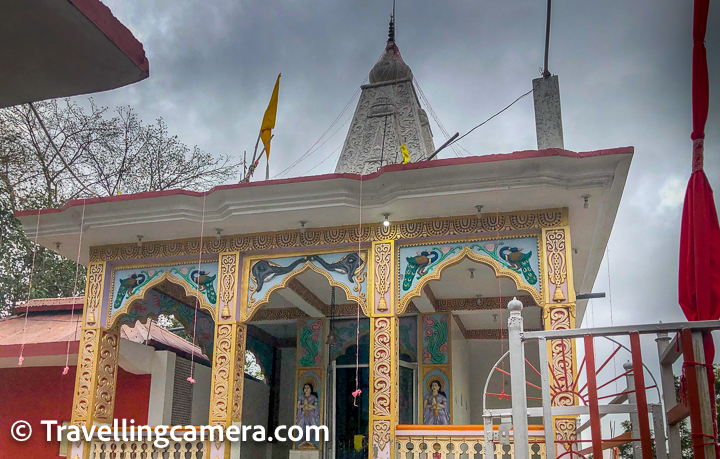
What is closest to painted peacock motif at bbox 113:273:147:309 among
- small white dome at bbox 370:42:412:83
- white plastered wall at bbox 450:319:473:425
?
white plastered wall at bbox 450:319:473:425

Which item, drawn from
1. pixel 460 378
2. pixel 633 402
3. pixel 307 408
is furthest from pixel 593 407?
pixel 460 378

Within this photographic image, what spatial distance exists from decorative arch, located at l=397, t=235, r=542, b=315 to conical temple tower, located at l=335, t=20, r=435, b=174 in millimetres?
2635

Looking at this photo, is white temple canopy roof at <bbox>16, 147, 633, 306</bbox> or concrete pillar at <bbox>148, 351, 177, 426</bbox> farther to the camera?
concrete pillar at <bbox>148, 351, 177, 426</bbox>

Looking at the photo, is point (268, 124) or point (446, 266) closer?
point (446, 266)

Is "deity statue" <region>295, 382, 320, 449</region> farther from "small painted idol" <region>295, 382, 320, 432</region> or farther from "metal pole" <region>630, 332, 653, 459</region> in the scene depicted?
"metal pole" <region>630, 332, 653, 459</region>

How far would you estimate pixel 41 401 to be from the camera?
32.2 ft

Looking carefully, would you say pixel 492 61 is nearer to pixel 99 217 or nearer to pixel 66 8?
pixel 99 217

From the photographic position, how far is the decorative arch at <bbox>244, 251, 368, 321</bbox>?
7676 millimetres

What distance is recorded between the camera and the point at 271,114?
29.0ft

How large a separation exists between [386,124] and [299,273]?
3433 millimetres

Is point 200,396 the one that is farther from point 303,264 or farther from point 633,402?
point 633,402

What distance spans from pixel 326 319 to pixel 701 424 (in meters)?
8.34

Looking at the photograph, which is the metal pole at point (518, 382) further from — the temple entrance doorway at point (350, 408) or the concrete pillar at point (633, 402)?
the temple entrance doorway at point (350, 408)

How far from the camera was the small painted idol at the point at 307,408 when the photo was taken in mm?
10406
